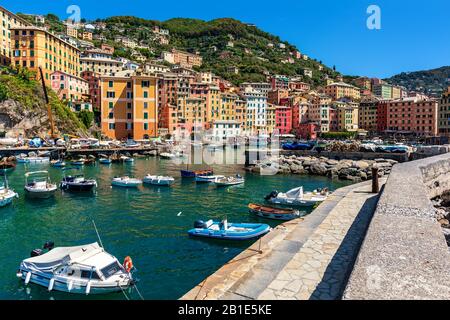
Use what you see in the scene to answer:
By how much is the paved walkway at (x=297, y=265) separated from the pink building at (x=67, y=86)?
79.1m

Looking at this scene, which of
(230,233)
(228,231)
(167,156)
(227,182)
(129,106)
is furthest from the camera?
(129,106)

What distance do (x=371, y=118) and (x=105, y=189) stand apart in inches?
4265

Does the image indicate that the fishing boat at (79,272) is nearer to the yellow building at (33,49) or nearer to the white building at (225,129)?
the yellow building at (33,49)

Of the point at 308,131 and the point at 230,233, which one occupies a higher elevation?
the point at 308,131

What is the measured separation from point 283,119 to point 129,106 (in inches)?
2370

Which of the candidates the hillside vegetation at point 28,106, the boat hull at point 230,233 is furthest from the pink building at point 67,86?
the boat hull at point 230,233

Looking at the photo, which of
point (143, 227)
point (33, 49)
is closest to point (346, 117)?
point (33, 49)

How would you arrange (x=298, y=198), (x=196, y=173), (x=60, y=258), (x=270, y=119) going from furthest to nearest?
(x=270, y=119) → (x=196, y=173) → (x=298, y=198) → (x=60, y=258)

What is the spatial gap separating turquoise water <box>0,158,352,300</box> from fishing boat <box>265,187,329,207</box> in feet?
7.03

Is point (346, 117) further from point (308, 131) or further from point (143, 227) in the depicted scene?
point (143, 227)

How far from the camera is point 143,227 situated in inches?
803

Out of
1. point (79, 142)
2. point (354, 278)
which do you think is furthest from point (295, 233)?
point (79, 142)

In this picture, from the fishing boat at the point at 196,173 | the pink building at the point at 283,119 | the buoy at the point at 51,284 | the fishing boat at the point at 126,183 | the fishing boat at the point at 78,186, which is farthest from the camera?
the pink building at the point at 283,119

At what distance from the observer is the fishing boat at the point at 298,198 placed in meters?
25.6
